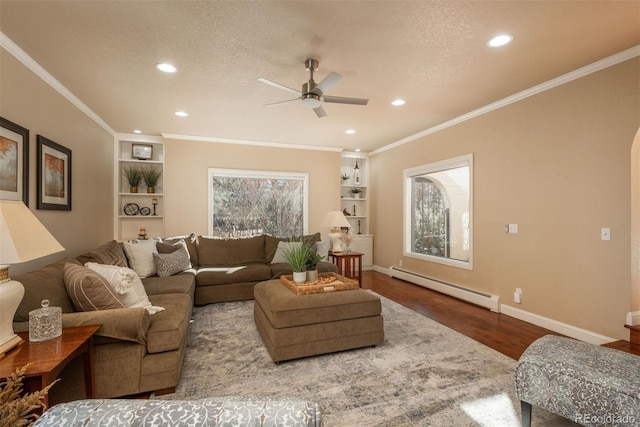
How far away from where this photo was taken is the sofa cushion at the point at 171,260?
12.8 ft

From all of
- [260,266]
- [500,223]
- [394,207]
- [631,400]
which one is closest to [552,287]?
[500,223]

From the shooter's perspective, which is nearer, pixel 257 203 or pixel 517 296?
pixel 517 296

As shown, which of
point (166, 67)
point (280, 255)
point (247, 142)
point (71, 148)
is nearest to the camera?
point (166, 67)

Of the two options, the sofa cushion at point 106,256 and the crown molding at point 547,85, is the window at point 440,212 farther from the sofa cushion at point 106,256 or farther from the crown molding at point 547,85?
the sofa cushion at point 106,256

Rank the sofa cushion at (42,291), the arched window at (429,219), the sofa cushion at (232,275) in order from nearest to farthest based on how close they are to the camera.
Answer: the sofa cushion at (42,291), the sofa cushion at (232,275), the arched window at (429,219)

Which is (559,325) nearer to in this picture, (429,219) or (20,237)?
(429,219)

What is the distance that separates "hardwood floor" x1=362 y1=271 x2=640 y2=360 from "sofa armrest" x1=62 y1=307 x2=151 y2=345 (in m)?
2.95

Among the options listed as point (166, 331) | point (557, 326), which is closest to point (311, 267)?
point (166, 331)

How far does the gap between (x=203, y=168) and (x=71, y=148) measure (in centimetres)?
209

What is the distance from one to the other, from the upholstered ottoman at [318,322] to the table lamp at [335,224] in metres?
2.15

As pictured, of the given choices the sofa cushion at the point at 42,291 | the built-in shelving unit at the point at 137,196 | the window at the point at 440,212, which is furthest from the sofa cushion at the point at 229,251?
the window at the point at 440,212

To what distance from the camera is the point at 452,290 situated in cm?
453

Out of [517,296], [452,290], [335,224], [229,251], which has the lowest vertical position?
[452,290]

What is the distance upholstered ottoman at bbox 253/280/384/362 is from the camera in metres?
2.55
